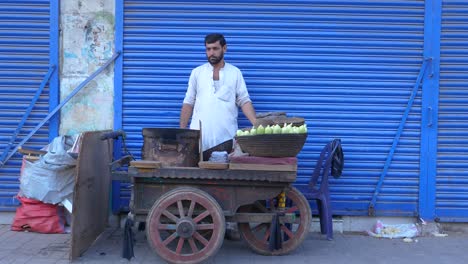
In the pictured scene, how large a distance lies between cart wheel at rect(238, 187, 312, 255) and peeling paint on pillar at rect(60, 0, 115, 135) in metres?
2.17

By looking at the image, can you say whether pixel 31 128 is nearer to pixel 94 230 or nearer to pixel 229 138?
pixel 94 230

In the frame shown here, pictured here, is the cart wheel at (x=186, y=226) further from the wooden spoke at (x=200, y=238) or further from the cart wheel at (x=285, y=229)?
the cart wheel at (x=285, y=229)

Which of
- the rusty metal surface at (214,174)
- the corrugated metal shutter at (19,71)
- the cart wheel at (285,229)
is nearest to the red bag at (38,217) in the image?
the corrugated metal shutter at (19,71)

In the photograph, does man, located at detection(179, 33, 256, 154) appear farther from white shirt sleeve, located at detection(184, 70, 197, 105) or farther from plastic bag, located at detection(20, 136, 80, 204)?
plastic bag, located at detection(20, 136, 80, 204)

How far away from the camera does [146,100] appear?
6254mm

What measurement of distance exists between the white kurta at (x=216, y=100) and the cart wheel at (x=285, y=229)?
0.90m

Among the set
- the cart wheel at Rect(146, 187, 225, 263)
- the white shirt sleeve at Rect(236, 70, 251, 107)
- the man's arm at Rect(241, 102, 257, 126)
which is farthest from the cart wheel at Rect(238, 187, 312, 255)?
the white shirt sleeve at Rect(236, 70, 251, 107)

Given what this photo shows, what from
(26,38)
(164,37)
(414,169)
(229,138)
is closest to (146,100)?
(164,37)

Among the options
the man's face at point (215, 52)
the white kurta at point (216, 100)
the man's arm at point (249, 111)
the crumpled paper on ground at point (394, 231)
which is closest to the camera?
the man's face at point (215, 52)

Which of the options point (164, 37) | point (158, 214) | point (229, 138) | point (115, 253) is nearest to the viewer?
point (158, 214)

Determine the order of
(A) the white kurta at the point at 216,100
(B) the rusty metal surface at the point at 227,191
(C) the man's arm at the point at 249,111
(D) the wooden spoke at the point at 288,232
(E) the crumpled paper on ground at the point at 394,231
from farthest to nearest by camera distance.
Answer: (E) the crumpled paper on ground at the point at 394,231 → (C) the man's arm at the point at 249,111 → (A) the white kurta at the point at 216,100 → (D) the wooden spoke at the point at 288,232 → (B) the rusty metal surface at the point at 227,191

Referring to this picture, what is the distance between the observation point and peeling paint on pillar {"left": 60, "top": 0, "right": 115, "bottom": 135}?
6.23 m

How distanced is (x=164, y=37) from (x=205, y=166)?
6.66 feet

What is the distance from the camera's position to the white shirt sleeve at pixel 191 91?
581 centimetres
